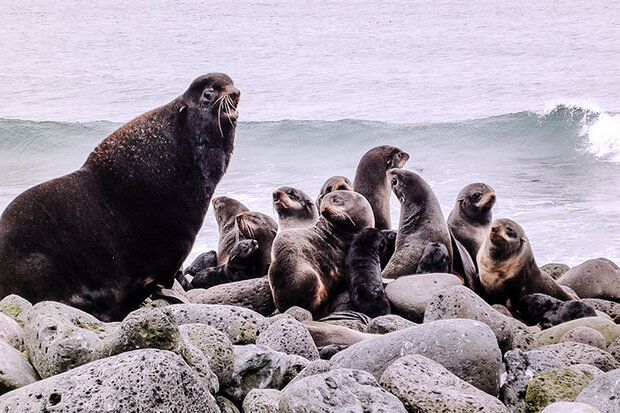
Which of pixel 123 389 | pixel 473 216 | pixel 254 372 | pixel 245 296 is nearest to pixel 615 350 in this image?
pixel 254 372

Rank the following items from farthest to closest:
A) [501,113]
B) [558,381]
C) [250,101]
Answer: [250,101] < [501,113] < [558,381]

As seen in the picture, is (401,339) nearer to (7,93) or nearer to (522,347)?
(522,347)

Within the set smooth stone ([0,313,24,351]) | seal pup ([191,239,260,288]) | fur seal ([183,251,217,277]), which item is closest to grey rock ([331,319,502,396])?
smooth stone ([0,313,24,351])

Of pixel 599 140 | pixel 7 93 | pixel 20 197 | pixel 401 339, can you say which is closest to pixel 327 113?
pixel 599 140

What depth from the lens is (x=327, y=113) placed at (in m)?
27.4

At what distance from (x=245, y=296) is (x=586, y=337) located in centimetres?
266

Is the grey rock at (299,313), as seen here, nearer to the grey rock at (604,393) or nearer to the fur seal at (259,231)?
the fur seal at (259,231)

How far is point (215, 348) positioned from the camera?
11.8ft

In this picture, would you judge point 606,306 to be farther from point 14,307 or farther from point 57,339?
point 57,339

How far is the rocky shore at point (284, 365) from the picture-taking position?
2766 mm

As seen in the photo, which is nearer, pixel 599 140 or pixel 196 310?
pixel 196 310

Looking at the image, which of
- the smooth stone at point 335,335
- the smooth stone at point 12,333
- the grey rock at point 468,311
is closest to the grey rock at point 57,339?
the smooth stone at point 12,333

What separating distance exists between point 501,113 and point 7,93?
59.2ft

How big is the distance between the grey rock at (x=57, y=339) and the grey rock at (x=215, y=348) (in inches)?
15.6
